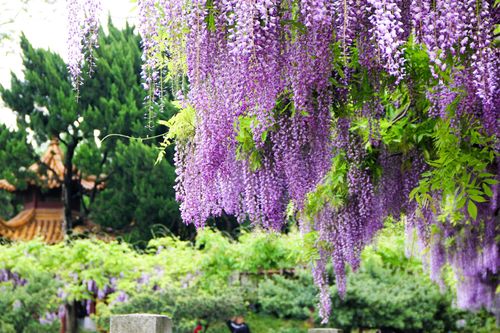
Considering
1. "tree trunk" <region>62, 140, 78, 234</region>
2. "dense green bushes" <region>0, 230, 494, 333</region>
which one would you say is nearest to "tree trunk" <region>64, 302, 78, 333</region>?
"dense green bushes" <region>0, 230, 494, 333</region>

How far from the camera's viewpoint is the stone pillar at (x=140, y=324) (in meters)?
3.08

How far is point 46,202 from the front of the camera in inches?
867

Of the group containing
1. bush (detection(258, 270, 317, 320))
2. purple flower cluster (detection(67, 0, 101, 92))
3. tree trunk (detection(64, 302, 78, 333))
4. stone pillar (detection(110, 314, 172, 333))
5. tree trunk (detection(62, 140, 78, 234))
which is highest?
tree trunk (detection(62, 140, 78, 234))

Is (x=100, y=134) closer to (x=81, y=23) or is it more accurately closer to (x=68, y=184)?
(x=68, y=184)

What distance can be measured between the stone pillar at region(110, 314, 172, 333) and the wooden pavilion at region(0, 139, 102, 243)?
1809 cm

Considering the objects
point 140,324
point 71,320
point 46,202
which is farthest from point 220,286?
point 140,324

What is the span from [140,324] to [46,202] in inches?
770

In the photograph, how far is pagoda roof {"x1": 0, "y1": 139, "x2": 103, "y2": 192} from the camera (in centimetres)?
2130

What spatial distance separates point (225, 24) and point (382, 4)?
0.64m

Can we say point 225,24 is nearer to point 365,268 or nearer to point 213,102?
point 213,102

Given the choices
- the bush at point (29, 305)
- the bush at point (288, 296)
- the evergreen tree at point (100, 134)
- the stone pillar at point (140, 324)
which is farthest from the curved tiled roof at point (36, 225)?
the stone pillar at point (140, 324)

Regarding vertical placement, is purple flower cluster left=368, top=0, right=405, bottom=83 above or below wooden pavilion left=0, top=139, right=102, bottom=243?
below

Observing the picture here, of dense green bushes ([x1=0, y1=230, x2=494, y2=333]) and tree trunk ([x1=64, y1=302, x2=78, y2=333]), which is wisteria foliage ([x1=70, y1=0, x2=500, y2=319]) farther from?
tree trunk ([x1=64, y1=302, x2=78, y2=333])

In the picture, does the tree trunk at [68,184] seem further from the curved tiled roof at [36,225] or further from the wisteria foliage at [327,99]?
the wisteria foliage at [327,99]
